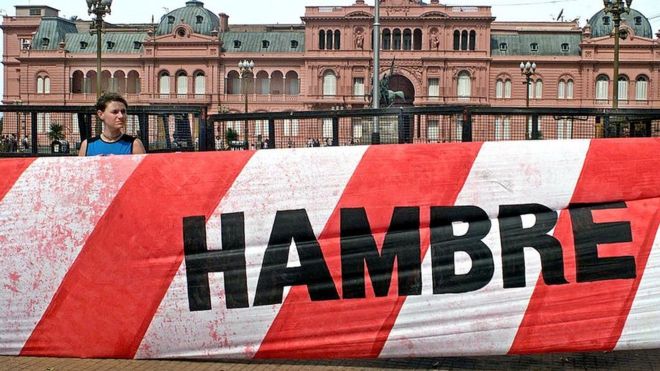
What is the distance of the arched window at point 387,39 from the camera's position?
77.2m

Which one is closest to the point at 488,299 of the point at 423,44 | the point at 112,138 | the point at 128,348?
the point at 128,348

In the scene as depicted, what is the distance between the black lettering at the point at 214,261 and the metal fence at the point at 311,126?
6.02 ft

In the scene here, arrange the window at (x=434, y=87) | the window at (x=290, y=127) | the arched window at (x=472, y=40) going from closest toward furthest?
1. the window at (x=290, y=127)
2. the window at (x=434, y=87)
3. the arched window at (x=472, y=40)

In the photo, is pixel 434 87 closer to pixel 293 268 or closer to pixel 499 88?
pixel 499 88

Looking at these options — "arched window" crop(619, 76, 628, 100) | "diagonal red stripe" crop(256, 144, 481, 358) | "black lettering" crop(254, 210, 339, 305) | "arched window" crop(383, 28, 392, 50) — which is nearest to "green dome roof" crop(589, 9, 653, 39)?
"arched window" crop(619, 76, 628, 100)

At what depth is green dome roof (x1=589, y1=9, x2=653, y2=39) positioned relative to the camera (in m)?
80.4

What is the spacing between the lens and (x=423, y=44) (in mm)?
77188

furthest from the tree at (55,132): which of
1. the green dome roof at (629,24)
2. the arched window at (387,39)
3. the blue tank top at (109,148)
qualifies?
the green dome roof at (629,24)

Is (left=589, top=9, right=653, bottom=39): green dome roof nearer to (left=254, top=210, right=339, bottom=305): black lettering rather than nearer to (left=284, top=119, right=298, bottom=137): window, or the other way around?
(left=284, top=119, right=298, bottom=137): window

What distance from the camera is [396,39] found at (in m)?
77.8

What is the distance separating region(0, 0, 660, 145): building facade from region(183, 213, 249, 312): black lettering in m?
70.3

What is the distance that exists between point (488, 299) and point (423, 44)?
74.0 m

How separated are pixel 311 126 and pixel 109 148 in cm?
198

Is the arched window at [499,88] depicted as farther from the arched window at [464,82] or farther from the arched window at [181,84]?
the arched window at [181,84]
